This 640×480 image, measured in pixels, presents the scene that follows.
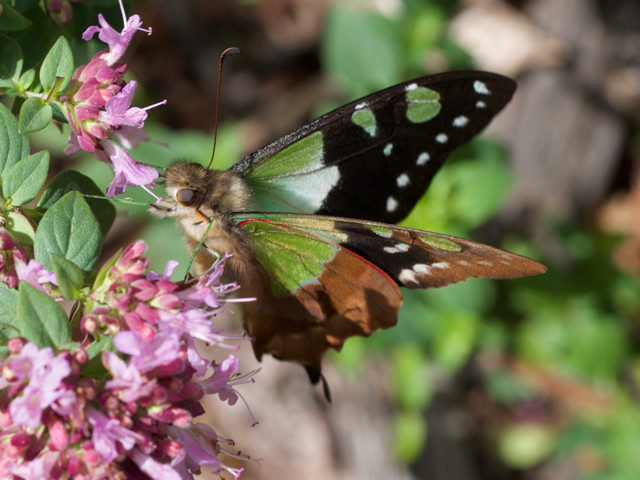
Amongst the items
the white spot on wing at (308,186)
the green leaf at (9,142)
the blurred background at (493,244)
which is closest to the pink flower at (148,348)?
the green leaf at (9,142)

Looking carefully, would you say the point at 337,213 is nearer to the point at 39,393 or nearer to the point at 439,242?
the point at 439,242

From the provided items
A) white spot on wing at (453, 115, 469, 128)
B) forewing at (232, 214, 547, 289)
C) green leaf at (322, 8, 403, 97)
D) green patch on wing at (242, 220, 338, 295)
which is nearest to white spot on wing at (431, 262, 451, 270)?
forewing at (232, 214, 547, 289)

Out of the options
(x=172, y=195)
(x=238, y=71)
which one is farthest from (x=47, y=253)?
(x=238, y=71)

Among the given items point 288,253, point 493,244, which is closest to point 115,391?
point 288,253

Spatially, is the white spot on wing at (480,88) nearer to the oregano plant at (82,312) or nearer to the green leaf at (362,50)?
the oregano plant at (82,312)

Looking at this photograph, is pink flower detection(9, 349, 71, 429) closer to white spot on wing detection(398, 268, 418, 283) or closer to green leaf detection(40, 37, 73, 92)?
green leaf detection(40, 37, 73, 92)
